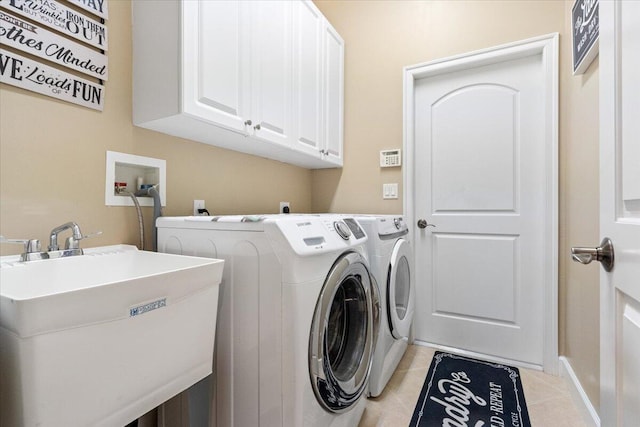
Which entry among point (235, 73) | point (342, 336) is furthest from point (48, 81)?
point (342, 336)

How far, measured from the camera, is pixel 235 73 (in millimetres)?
1466

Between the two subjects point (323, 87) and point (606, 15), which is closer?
point (606, 15)

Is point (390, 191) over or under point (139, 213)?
over

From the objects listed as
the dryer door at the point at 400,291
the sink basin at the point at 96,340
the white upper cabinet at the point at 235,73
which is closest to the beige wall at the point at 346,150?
the white upper cabinet at the point at 235,73

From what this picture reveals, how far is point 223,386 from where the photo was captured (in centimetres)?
114

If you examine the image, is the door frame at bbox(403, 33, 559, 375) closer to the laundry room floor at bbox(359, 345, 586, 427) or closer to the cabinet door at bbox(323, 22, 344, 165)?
the laundry room floor at bbox(359, 345, 586, 427)

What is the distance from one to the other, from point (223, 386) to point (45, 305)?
738 mm

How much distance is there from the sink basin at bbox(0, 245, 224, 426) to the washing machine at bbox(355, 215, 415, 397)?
2.86 feet

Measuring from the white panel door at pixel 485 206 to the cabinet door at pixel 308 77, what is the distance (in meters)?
0.79

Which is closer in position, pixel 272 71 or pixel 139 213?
pixel 139 213

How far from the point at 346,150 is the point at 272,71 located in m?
1.04

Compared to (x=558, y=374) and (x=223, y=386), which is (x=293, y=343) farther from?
(x=558, y=374)

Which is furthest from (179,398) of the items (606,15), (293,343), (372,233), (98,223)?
(606,15)

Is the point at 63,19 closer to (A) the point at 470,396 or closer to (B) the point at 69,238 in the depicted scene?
(B) the point at 69,238
